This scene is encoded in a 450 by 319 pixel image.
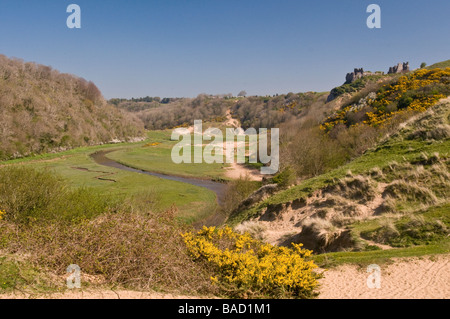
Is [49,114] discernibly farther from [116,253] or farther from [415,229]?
[415,229]

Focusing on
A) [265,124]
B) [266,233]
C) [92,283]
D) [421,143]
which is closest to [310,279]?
[92,283]

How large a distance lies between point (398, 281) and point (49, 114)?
96.8m

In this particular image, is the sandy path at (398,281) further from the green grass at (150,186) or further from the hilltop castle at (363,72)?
the hilltop castle at (363,72)

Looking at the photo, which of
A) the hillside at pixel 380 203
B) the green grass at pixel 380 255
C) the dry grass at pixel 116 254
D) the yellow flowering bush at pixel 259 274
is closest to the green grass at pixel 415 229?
the hillside at pixel 380 203

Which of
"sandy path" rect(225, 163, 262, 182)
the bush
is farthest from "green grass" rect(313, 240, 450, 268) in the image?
"sandy path" rect(225, 163, 262, 182)

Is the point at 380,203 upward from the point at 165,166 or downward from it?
upward

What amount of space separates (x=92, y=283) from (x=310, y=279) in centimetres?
559

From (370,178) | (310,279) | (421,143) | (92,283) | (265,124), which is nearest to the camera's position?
(92,283)

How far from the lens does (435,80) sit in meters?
42.3

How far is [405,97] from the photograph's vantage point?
38.9 metres

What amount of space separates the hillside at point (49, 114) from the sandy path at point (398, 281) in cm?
7116

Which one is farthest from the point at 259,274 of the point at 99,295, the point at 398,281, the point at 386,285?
the point at 99,295

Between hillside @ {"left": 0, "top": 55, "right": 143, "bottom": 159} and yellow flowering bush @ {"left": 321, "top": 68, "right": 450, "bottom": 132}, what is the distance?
215 ft
